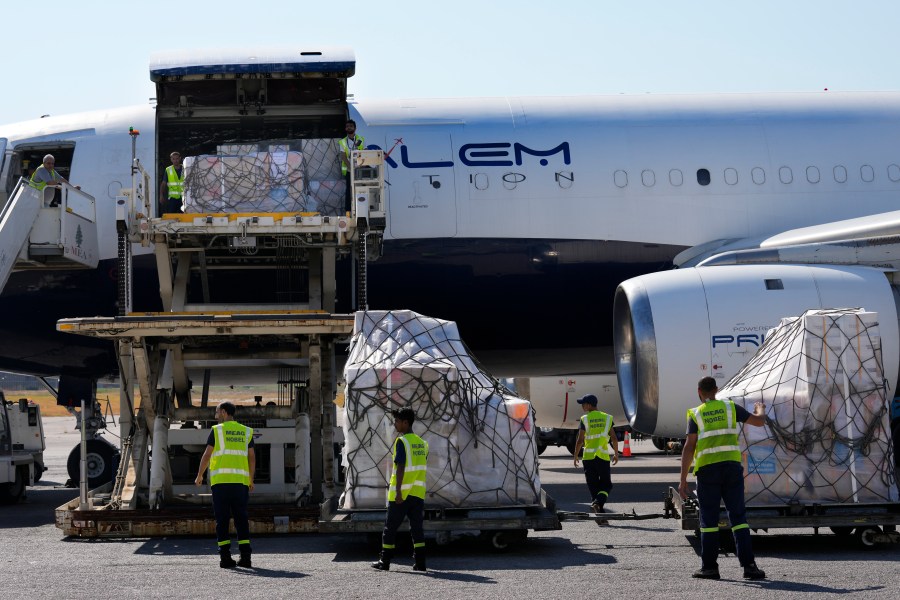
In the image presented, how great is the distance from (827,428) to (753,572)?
86.5 inches

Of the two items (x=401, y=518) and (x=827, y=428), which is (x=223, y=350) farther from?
(x=827, y=428)

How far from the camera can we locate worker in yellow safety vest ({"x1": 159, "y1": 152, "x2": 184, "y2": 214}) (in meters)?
13.4

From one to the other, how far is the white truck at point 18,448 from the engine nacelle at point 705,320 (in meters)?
8.06

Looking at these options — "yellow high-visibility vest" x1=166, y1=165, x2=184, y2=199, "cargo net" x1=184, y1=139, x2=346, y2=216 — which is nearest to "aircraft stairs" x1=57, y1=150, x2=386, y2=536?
"yellow high-visibility vest" x1=166, y1=165, x2=184, y2=199

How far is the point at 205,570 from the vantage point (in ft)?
29.8

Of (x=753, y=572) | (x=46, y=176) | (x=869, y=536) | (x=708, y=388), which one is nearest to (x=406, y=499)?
(x=708, y=388)

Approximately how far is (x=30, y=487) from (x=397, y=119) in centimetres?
898

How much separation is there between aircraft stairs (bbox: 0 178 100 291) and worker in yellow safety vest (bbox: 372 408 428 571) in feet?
18.7

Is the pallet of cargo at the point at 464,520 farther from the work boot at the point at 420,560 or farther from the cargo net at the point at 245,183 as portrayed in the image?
the cargo net at the point at 245,183

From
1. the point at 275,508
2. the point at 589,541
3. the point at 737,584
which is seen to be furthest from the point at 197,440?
the point at 737,584

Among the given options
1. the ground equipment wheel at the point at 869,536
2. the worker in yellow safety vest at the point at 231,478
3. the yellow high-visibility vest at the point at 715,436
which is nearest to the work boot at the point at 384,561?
the worker in yellow safety vest at the point at 231,478

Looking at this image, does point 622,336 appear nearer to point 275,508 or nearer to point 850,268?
point 850,268

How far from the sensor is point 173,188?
13.4 meters

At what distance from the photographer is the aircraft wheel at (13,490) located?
51.2ft
